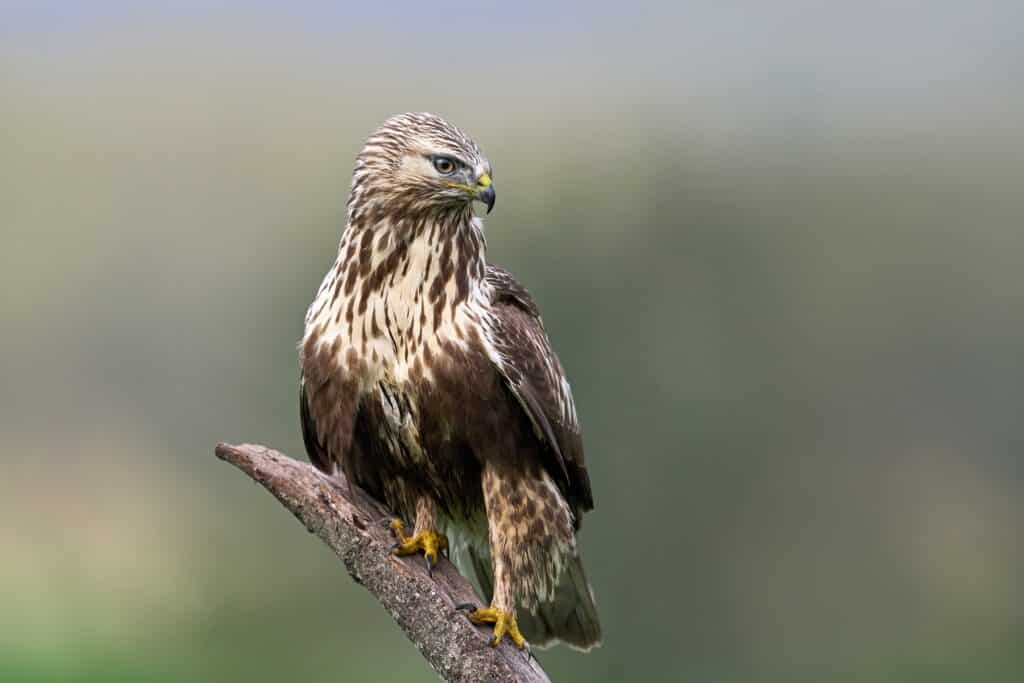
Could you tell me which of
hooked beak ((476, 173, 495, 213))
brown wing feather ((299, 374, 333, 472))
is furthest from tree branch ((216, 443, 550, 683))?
hooked beak ((476, 173, 495, 213))

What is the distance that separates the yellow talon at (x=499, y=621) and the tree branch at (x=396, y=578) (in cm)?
2

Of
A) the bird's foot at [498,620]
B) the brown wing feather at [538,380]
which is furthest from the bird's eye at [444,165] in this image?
the bird's foot at [498,620]

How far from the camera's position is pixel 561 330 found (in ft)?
26.0

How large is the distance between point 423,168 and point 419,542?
3.66ft

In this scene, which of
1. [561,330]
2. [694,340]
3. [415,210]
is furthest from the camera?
[694,340]

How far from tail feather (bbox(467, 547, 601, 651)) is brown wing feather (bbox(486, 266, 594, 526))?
0.26 m

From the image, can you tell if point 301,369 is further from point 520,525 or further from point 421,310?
point 520,525

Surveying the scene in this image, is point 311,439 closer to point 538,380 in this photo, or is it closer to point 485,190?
point 538,380

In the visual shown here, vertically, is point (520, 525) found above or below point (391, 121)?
below

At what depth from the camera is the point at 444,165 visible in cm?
382

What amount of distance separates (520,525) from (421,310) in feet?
2.34

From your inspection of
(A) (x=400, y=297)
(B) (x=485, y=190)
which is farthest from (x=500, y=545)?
(B) (x=485, y=190)

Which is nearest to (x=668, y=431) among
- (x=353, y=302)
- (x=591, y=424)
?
(x=591, y=424)

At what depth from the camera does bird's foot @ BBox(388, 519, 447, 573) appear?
4059 mm
